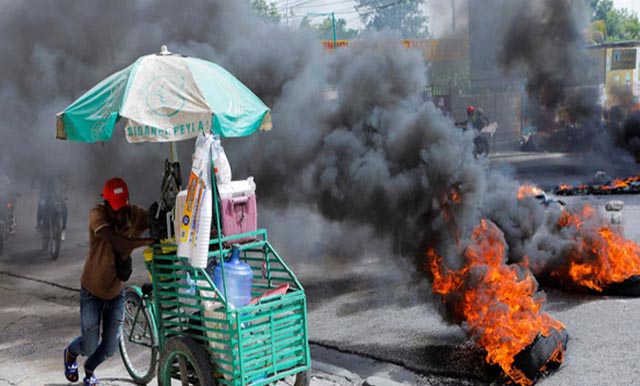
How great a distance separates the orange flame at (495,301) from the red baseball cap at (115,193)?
9.16 ft

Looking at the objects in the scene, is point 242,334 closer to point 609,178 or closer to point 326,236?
point 326,236

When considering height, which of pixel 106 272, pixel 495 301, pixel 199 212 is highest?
pixel 199 212

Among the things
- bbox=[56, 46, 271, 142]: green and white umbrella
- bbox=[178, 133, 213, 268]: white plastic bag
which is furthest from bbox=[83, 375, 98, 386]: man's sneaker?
bbox=[56, 46, 271, 142]: green and white umbrella

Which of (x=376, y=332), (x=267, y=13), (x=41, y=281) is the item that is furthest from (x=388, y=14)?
(x=376, y=332)

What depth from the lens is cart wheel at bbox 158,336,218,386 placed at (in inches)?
159

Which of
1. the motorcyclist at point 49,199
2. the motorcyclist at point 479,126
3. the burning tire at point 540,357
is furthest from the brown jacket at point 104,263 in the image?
the motorcyclist at point 479,126

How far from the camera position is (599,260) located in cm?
677

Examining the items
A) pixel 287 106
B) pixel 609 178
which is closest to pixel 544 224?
pixel 287 106

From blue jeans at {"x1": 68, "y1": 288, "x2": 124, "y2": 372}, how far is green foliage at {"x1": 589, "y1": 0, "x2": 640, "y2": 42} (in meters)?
51.6

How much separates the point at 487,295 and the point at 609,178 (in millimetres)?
10171

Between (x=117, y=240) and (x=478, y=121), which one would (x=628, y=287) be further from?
(x=478, y=121)

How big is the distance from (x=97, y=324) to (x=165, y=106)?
70.2 inches

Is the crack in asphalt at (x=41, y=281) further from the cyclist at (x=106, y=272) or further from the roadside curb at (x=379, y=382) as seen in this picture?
the roadside curb at (x=379, y=382)

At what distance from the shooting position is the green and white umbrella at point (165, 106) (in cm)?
399
